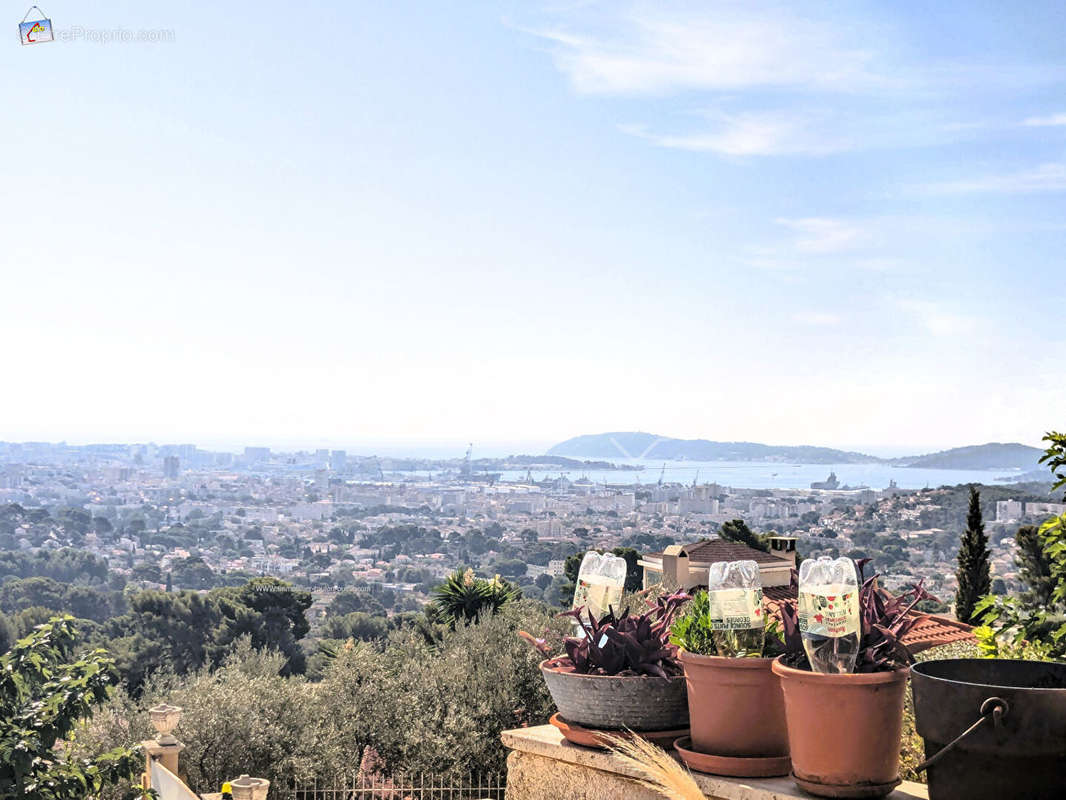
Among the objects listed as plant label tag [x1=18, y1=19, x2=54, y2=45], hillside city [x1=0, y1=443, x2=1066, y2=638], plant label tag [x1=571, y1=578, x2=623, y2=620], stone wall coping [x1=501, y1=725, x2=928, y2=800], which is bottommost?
hillside city [x1=0, y1=443, x2=1066, y2=638]

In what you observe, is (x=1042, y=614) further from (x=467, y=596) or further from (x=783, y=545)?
(x=783, y=545)

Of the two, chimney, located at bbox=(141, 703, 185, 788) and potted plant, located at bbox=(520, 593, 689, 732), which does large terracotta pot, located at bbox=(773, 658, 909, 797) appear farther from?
chimney, located at bbox=(141, 703, 185, 788)

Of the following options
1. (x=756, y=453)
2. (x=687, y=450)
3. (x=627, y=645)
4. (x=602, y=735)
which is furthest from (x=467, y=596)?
(x=687, y=450)

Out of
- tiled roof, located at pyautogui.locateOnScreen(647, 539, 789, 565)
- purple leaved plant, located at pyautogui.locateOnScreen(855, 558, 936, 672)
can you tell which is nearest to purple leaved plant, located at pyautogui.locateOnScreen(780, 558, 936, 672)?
purple leaved plant, located at pyautogui.locateOnScreen(855, 558, 936, 672)

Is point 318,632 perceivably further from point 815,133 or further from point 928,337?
point 928,337

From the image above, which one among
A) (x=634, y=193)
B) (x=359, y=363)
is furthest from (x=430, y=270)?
(x=634, y=193)

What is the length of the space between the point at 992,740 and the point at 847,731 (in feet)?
1.00

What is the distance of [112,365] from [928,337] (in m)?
88.5

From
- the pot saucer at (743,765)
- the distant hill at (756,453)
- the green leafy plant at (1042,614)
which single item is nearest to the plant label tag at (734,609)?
the pot saucer at (743,765)

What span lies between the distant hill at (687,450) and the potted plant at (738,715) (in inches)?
4009

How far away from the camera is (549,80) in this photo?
25781mm

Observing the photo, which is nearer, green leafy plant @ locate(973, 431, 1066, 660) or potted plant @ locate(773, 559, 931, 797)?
potted plant @ locate(773, 559, 931, 797)

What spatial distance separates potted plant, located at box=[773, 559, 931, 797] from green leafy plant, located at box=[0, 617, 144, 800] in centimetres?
468
